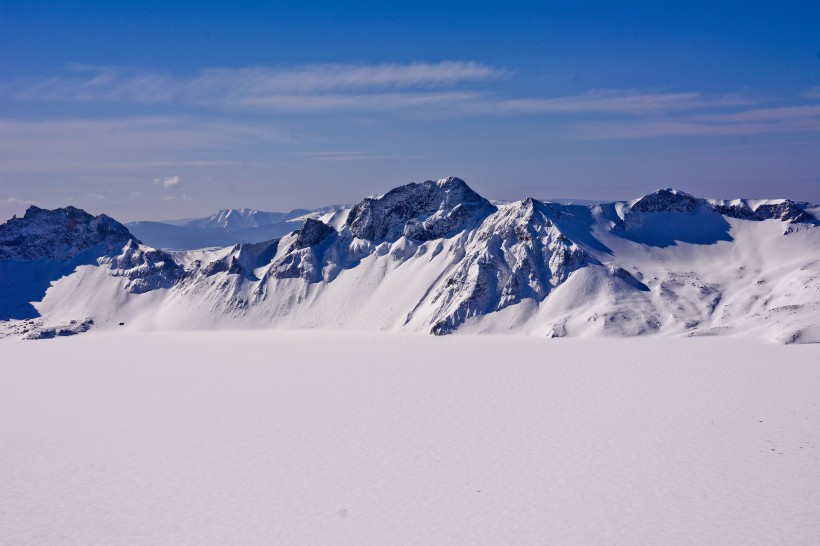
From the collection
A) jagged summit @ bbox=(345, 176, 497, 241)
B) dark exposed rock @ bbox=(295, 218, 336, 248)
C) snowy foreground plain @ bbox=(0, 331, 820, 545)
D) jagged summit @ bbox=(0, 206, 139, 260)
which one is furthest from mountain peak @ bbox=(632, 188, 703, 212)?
jagged summit @ bbox=(0, 206, 139, 260)

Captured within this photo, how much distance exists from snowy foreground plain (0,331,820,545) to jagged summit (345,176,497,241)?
4329cm

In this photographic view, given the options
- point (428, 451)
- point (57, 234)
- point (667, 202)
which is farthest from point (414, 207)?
point (428, 451)

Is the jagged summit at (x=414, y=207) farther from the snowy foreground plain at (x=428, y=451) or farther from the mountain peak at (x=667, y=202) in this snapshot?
the snowy foreground plain at (x=428, y=451)

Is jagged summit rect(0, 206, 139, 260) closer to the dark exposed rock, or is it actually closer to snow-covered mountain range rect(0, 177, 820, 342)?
snow-covered mountain range rect(0, 177, 820, 342)

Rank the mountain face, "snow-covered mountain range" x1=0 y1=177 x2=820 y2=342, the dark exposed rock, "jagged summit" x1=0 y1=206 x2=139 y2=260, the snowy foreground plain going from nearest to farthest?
1. the snowy foreground plain
2. "snow-covered mountain range" x1=0 y1=177 x2=820 y2=342
3. the mountain face
4. the dark exposed rock
5. "jagged summit" x1=0 y1=206 x2=139 y2=260

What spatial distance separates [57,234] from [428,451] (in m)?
106

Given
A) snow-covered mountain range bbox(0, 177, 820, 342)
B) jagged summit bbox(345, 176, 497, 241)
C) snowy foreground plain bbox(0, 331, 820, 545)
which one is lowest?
snowy foreground plain bbox(0, 331, 820, 545)

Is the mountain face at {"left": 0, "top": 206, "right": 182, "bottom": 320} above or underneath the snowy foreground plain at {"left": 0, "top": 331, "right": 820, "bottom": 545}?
above

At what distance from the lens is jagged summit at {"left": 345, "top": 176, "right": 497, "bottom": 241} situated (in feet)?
337

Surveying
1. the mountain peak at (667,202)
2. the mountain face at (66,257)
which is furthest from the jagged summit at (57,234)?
the mountain peak at (667,202)

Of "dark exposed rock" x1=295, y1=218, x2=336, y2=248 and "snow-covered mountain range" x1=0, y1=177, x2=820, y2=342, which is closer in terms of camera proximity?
"snow-covered mountain range" x1=0, y1=177, x2=820, y2=342

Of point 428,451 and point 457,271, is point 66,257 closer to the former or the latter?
point 457,271

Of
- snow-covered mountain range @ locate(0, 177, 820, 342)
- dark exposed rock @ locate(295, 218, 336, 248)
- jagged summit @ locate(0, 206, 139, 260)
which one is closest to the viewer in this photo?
snow-covered mountain range @ locate(0, 177, 820, 342)

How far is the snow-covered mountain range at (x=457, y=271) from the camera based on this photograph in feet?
254
